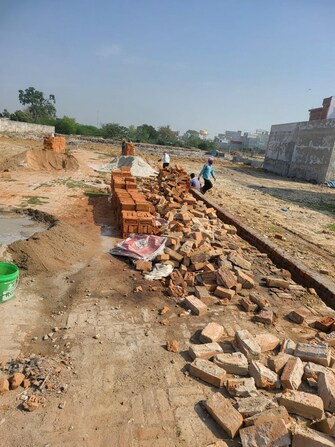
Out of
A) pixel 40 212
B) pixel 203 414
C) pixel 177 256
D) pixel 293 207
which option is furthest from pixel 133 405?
pixel 293 207

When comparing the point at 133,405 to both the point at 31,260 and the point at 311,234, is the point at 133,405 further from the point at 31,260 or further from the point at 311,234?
the point at 311,234

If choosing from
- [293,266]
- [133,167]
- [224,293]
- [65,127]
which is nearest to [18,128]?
[65,127]

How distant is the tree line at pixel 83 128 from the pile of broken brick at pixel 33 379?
44962 millimetres

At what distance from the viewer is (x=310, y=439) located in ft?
7.34

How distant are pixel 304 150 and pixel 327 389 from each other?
81.2 feet

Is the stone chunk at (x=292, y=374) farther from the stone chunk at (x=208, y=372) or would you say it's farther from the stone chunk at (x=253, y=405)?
the stone chunk at (x=208, y=372)

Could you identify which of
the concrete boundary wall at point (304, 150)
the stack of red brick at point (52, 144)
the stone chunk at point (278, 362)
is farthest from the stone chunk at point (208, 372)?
the concrete boundary wall at point (304, 150)

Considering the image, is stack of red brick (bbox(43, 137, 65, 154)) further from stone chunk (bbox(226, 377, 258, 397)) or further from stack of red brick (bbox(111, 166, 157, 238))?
stone chunk (bbox(226, 377, 258, 397))

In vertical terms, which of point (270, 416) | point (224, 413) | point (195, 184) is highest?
point (195, 184)

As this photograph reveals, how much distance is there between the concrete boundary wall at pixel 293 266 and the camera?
4.98m

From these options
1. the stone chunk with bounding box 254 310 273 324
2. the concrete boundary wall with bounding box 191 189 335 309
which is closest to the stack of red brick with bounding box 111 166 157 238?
the concrete boundary wall with bounding box 191 189 335 309

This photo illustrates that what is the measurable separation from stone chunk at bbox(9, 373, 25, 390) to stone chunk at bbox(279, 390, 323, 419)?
2247 mm

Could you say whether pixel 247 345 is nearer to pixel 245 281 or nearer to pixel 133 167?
pixel 245 281

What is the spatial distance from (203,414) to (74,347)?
4.81 ft
